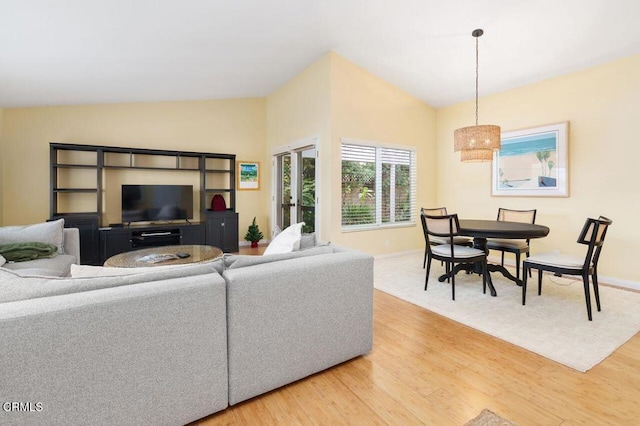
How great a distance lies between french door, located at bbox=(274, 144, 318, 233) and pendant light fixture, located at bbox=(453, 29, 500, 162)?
2173 millimetres

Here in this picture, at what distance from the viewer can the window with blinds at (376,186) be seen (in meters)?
4.90

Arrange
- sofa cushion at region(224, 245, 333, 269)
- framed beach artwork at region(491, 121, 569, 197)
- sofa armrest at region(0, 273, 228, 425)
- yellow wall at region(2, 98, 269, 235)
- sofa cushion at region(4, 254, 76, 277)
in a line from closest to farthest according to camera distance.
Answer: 1. sofa armrest at region(0, 273, 228, 425)
2. sofa cushion at region(224, 245, 333, 269)
3. sofa cushion at region(4, 254, 76, 277)
4. framed beach artwork at region(491, 121, 569, 197)
5. yellow wall at region(2, 98, 269, 235)

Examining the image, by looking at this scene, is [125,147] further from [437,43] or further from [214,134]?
[437,43]

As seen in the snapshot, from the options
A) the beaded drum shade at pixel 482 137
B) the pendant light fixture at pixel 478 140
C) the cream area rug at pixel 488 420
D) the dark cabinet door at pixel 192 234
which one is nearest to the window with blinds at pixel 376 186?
the pendant light fixture at pixel 478 140

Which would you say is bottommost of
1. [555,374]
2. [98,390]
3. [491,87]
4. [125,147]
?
[555,374]

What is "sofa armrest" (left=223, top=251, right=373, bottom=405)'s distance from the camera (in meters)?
1.57

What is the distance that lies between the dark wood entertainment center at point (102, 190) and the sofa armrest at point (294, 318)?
165 inches

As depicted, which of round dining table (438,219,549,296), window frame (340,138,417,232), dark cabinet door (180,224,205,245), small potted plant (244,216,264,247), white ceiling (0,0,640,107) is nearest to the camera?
white ceiling (0,0,640,107)

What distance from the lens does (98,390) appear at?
123 cm

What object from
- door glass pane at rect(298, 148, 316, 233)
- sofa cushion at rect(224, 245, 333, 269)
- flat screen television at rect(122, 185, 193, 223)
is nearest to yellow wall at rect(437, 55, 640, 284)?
door glass pane at rect(298, 148, 316, 233)

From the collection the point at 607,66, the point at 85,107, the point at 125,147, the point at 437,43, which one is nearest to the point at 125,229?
the point at 125,147

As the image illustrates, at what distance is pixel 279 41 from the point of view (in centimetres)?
398

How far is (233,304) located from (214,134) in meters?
5.27

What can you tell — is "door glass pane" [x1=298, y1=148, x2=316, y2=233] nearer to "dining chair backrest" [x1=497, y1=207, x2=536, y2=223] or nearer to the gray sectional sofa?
"dining chair backrest" [x1=497, y1=207, x2=536, y2=223]
